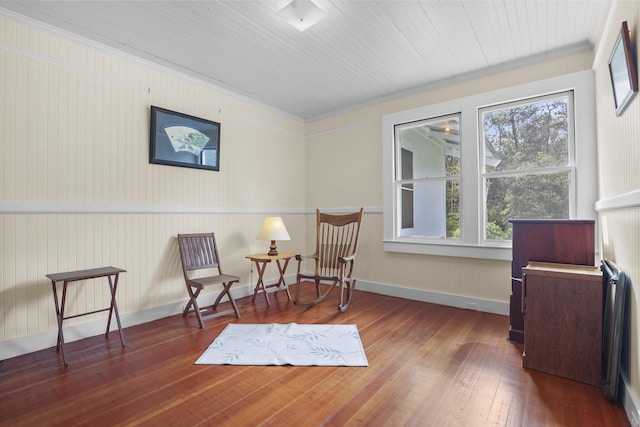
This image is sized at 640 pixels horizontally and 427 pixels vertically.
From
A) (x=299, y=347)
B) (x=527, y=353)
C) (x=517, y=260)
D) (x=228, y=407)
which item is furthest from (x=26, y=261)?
(x=517, y=260)

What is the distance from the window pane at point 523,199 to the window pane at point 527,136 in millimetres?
138

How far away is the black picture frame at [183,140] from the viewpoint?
3.36 meters

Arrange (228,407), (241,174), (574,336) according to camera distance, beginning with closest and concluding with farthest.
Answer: (228,407), (574,336), (241,174)

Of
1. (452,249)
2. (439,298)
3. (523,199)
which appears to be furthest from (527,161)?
(439,298)

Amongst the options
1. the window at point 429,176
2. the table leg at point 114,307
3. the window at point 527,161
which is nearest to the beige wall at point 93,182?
the table leg at point 114,307

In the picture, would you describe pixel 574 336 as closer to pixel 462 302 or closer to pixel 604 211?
pixel 604 211

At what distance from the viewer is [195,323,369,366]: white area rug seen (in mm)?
2387

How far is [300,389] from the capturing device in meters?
2.02

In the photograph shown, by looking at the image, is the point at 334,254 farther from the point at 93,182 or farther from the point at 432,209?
the point at 93,182

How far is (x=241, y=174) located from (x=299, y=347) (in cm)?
248

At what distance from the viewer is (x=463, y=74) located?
3656mm

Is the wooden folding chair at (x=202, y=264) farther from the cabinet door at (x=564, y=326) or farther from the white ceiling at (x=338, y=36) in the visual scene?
the cabinet door at (x=564, y=326)

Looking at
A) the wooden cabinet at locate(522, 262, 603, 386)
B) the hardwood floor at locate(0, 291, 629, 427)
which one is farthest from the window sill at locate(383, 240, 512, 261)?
the wooden cabinet at locate(522, 262, 603, 386)

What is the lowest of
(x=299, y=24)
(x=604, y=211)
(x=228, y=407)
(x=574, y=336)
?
(x=228, y=407)
